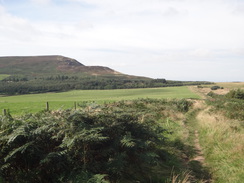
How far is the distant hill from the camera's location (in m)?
A: 133

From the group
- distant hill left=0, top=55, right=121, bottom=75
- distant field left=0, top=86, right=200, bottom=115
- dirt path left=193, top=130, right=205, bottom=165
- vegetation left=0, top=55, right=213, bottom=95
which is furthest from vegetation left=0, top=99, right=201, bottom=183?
distant hill left=0, top=55, right=121, bottom=75

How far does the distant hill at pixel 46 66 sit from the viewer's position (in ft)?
438

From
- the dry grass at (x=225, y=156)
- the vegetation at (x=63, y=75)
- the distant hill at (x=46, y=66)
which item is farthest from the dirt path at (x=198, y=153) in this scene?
the distant hill at (x=46, y=66)

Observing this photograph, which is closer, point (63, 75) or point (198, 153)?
point (198, 153)

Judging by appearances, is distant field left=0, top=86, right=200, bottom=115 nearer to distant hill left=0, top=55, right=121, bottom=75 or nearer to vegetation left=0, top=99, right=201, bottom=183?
vegetation left=0, top=99, right=201, bottom=183

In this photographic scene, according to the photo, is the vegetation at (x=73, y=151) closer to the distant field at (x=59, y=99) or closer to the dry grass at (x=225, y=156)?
the dry grass at (x=225, y=156)

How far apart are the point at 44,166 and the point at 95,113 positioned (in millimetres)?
1983

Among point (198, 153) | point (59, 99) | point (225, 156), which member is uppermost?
point (225, 156)

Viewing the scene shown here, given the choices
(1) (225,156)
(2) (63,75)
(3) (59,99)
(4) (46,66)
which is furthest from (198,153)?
(4) (46,66)

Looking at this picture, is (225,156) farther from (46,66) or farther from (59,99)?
(46,66)

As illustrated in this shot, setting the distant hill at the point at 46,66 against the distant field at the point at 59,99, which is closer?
the distant field at the point at 59,99

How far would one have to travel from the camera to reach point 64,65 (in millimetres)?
152375

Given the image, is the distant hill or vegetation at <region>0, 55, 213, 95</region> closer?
vegetation at <region>0, 55, 213, 95</region>

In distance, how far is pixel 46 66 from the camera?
14700 centimetres
